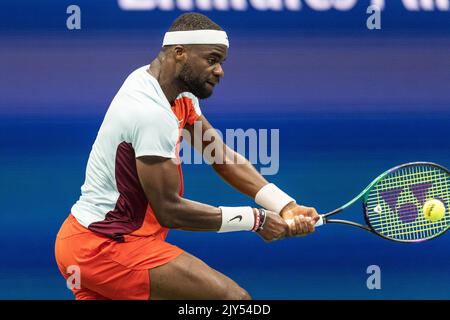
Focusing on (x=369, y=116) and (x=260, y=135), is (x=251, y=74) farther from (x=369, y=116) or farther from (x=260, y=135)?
(x=369, y=116)

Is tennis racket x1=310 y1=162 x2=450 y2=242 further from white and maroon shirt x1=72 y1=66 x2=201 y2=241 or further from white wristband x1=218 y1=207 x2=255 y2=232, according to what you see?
white and maroon shirt x1=72 y1=66 x2=201 y2=241

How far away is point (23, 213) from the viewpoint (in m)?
5.29

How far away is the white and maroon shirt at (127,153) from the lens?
13.4 ft

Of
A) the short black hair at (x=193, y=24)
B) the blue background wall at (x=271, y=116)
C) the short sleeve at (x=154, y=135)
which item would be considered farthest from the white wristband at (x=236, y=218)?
the blue background wall at (x=271, y=116)

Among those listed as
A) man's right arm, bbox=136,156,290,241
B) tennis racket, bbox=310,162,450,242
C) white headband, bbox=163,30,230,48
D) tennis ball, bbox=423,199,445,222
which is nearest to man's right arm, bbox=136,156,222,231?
man's right arm, bbox=136,156,290,241

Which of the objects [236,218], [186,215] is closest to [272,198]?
[236,218]

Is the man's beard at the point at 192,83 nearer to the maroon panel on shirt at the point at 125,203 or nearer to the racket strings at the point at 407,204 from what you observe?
the maroon panel on shirt at the point at 125,203

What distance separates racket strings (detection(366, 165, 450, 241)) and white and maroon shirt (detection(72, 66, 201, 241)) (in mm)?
1052

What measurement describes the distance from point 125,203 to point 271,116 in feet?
4.39

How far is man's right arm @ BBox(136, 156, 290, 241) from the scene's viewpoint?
4078 mm

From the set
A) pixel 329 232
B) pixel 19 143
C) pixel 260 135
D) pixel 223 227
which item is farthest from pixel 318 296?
pixel 19 143

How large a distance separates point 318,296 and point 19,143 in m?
1.69

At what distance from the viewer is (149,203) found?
13.7ft

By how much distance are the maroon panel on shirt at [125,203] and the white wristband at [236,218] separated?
326 mm
